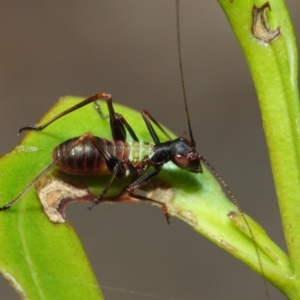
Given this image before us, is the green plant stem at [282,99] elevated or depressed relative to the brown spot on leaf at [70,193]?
elevated

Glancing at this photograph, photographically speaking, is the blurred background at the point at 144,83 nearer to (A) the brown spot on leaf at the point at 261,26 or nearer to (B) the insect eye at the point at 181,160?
(B) the insect eye at the point at 181,160

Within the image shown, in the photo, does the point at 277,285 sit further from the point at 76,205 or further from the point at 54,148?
the point at 76,205

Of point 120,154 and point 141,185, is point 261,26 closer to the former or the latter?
point 141,185

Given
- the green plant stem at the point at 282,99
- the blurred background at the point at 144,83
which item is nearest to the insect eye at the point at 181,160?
the green plant stem at the point at 282,99

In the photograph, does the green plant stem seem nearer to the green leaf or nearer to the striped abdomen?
the green leaf

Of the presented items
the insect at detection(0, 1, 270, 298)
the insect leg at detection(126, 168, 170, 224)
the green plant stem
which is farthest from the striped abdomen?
the green plant stem

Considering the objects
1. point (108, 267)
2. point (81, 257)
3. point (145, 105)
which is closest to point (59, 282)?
point (81, 257)
